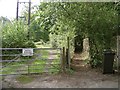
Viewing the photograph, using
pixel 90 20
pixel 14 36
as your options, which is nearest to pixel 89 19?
pixel 90 20

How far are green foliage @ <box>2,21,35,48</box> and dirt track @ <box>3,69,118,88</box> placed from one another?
236 inches

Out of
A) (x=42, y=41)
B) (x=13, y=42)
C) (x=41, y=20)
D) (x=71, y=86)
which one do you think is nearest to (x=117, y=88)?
(x=71, y=86)

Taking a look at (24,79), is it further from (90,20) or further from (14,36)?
(14,36)

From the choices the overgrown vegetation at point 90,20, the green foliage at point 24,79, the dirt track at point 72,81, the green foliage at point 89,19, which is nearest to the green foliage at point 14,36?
the overgrown vegetation at point 90,20

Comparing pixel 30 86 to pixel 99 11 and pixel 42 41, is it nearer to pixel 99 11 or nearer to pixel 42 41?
pixel 99 11

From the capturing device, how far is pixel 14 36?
15367 mm

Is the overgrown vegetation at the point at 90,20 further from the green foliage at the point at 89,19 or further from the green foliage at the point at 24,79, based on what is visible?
the green foliage at the point at 24,79

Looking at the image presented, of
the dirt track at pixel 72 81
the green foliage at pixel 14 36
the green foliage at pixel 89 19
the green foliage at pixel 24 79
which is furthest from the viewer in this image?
the green foliage at pixel 14 36

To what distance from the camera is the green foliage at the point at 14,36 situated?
14699 millimetres

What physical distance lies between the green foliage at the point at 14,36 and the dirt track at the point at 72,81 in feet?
19.6

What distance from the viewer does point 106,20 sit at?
9820 millimetres

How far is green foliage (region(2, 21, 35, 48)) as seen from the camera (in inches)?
579

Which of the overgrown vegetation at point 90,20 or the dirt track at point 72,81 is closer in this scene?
the dirt track at point 72,81

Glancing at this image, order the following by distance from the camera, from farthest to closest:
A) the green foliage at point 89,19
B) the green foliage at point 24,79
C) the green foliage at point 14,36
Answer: the green foliage at point 14,36 → the green foliage at point 89,19 → the green foliage at point 24,79
